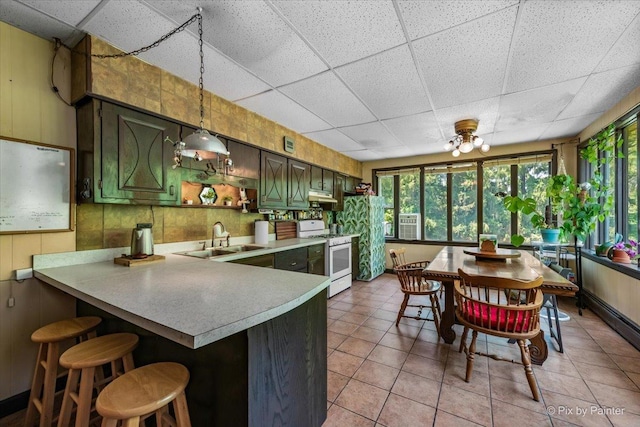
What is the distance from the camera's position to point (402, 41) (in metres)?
1.89

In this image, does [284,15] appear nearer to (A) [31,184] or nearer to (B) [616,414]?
(A) [31,184]

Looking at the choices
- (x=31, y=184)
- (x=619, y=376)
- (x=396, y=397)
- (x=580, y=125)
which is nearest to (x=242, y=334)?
(x=396, y=397)

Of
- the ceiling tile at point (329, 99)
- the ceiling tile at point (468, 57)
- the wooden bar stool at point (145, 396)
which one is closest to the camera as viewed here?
the wooden bar stool at point (145, 396)

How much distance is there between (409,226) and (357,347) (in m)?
3.50

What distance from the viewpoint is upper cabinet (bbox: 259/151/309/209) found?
336cm

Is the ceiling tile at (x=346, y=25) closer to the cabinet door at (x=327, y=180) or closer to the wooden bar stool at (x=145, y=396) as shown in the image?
the wooden bar stool at (x=145, y=396)

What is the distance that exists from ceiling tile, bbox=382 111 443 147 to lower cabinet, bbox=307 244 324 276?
1986 mm

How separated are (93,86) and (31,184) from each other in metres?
0.80

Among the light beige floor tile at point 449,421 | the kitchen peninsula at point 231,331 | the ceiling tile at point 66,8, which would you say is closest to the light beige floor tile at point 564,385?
the light beige floor tile at point 449,421

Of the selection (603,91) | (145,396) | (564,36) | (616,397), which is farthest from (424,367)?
(603,91)

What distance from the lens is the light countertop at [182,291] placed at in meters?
0.99

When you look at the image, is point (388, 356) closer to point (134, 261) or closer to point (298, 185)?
point (134, 261)

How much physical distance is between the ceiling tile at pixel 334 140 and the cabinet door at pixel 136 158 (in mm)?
2111

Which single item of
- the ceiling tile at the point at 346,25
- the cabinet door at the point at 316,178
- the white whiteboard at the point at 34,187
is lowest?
the white whiteboard at the point at 34,187
